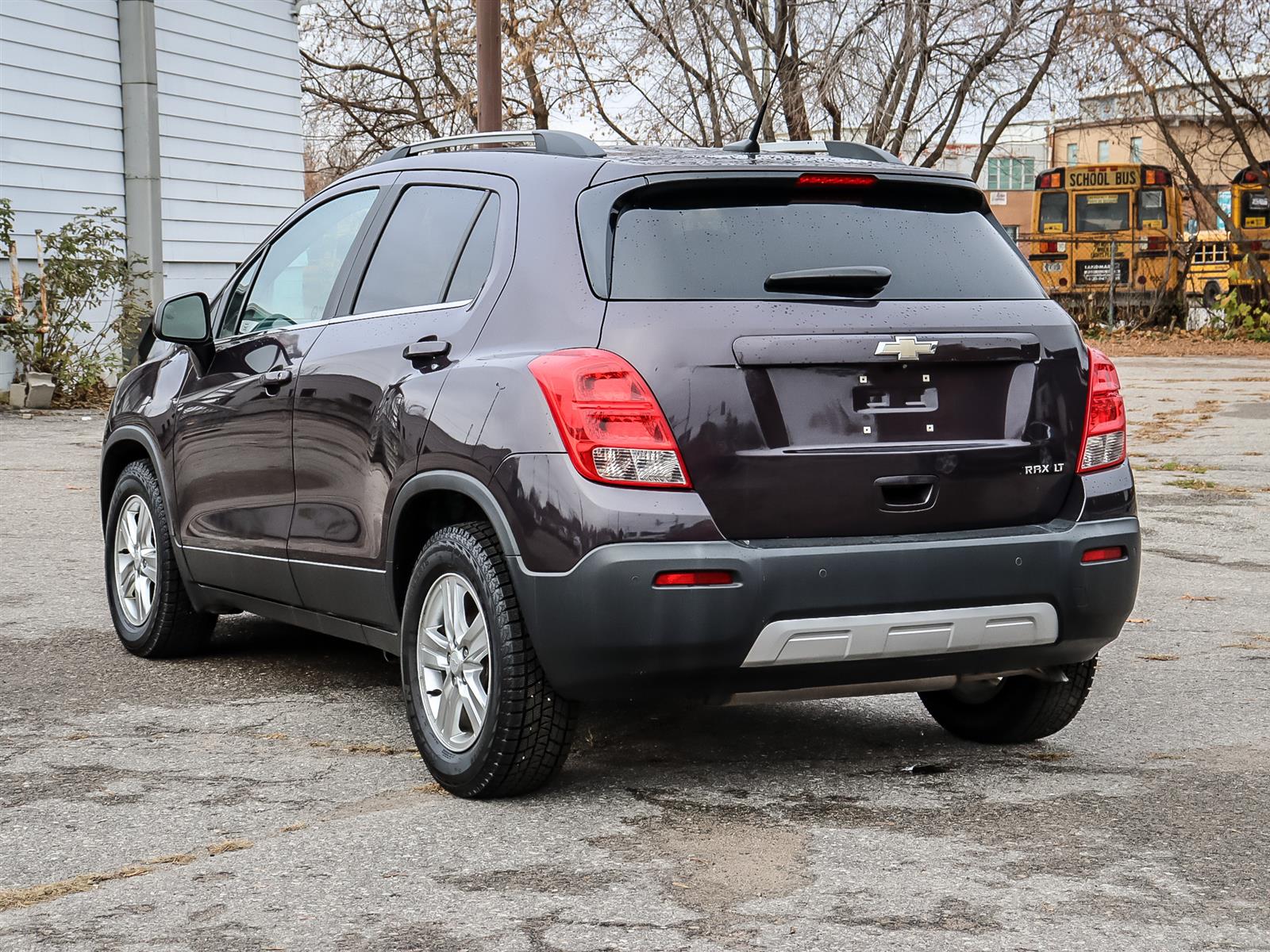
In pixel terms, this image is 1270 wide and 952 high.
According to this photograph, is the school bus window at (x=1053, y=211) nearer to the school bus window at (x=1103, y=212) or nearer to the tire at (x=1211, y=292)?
the school bus window at (x=1103, y=212)

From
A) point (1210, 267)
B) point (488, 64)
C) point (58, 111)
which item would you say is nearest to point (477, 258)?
point (488, 64)

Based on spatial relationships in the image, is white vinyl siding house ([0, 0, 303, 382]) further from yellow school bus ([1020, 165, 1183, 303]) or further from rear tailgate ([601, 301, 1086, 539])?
yellow school bus ([1020, 165, 1183, 303])

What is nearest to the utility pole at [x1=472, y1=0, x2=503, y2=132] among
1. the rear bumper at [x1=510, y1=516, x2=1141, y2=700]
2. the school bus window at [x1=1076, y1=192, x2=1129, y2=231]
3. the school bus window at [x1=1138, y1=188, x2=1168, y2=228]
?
the rear bumper at [x1=510, y1=516, x2=1141, y2=700]

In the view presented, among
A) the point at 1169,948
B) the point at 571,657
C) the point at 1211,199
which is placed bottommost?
the point at 1169,948

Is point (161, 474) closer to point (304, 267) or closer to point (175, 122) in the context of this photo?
point (304, 267)

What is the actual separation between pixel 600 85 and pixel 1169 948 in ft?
80.0

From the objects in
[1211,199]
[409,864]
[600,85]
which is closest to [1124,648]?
[409,864]

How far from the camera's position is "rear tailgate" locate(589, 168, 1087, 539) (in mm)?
4215

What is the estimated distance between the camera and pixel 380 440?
4.93 m

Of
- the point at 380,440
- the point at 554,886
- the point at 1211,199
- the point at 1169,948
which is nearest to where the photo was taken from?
the point at 1169,948

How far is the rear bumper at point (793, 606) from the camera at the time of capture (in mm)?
4125

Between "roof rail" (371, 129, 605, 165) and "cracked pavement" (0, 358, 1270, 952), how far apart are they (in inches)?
61.9

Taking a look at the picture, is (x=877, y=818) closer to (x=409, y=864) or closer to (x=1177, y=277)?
(x=409, y=864)

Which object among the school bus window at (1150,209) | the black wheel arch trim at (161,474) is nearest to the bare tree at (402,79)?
the school bus window at (1150,209)
